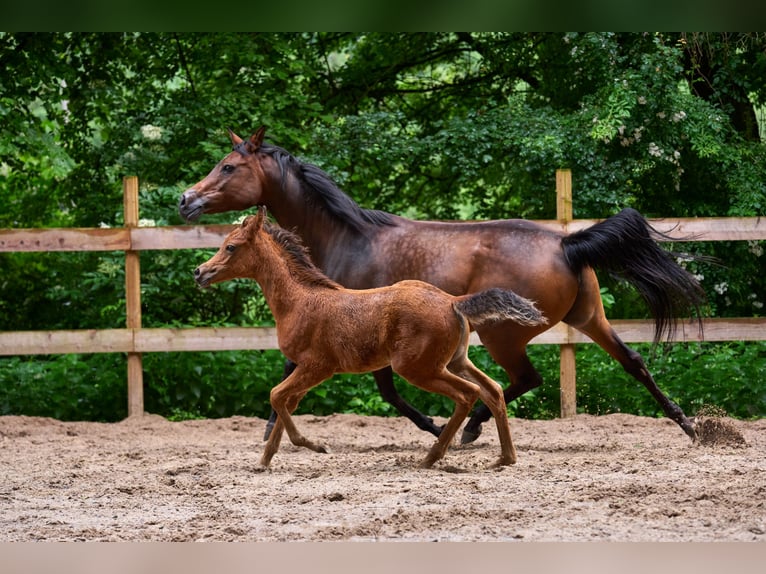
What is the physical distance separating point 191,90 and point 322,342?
563 cm

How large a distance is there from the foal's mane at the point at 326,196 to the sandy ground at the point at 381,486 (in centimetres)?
150

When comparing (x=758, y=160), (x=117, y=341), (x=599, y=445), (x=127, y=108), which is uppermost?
(x=127, y=108)

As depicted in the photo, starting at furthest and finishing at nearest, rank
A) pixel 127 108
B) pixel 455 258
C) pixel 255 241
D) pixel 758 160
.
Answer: pixel 127 108
pixel 758 160
pixel 455 258
pixel 255 241

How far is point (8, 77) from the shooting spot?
8.82m

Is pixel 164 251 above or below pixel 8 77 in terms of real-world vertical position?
below

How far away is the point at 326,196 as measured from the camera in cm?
617

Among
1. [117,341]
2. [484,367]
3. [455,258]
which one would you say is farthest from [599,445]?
[117,341]

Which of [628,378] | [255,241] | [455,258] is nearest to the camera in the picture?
[255,241]

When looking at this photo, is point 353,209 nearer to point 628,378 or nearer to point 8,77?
point 628,378

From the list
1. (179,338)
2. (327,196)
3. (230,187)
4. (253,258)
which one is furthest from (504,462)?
(179,338)

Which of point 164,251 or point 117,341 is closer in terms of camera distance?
point 117,341

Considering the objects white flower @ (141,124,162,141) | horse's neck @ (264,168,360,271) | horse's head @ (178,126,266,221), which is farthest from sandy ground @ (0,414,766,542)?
white flower @ (141,124,162,141)

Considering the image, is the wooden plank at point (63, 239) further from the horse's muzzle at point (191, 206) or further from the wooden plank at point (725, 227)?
the wooden plank at point (725, 227)

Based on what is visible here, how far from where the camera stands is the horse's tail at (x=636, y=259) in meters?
5.67
